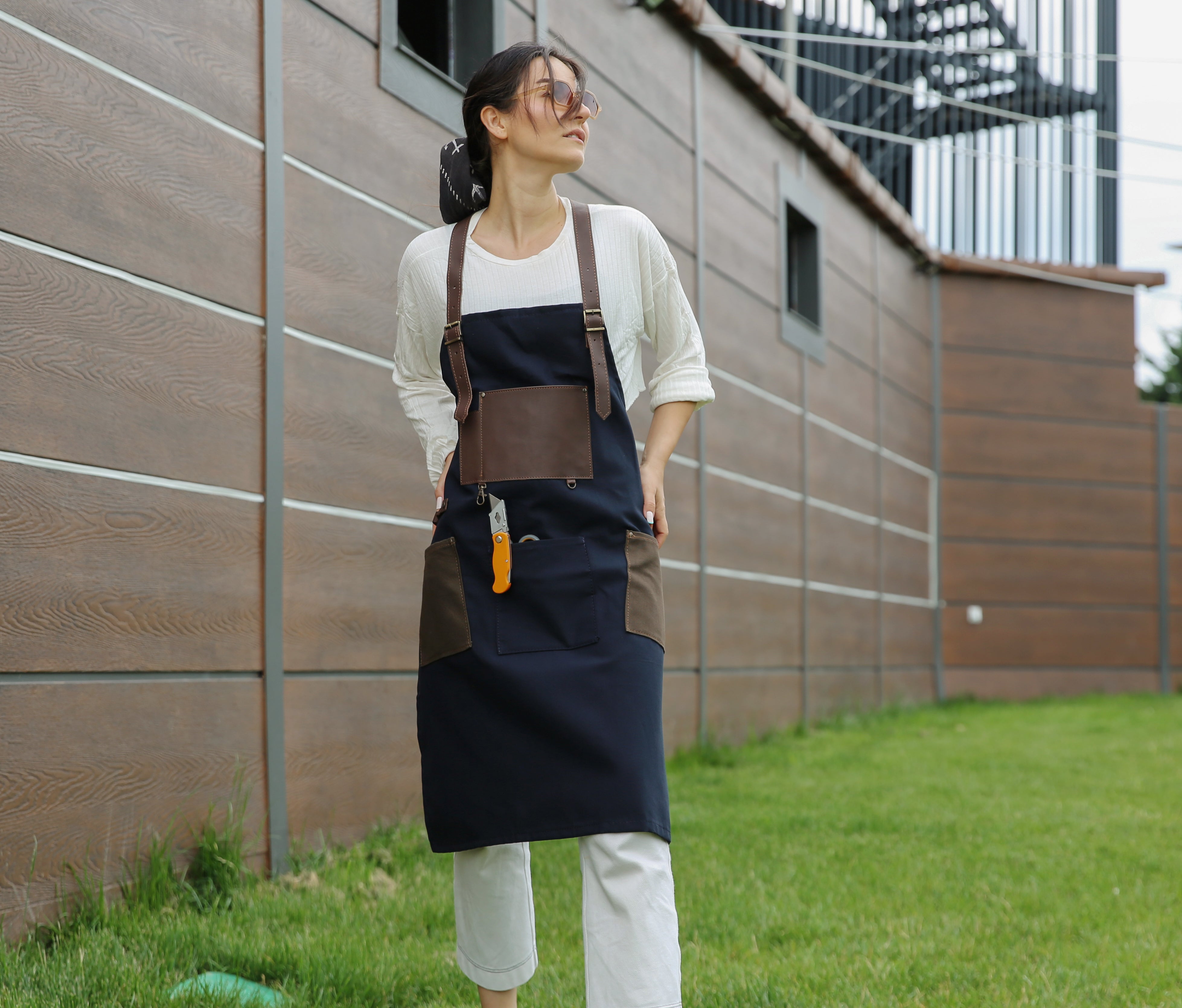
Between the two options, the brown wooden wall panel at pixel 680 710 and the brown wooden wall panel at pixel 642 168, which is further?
the brown wooden wall panel at pixel 680 710

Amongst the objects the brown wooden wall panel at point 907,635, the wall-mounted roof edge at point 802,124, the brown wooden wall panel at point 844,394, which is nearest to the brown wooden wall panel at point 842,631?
the brown wooden wall panel at point 907,635

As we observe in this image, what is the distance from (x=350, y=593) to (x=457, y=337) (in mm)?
1856

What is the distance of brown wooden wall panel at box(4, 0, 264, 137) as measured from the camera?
2742 millimetres

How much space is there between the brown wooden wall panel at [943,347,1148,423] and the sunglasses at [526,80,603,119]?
8586mm

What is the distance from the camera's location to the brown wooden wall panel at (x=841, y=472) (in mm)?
7707

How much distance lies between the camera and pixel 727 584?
21.3 feet

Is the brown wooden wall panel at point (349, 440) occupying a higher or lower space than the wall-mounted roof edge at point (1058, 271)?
lower

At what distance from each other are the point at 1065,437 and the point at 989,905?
7913 mm

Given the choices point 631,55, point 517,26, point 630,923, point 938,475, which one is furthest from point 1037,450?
point 630,923

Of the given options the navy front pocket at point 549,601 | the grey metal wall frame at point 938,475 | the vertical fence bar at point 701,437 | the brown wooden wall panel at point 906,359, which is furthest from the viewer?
the grey metal wall frame at point 938,475

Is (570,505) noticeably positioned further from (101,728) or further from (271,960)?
(101,728)

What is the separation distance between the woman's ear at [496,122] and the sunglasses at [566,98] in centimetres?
6

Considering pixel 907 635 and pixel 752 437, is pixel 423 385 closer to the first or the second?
pixel 752 437

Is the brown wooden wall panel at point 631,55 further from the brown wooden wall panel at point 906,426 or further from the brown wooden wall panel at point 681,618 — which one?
the brown wooden wall panel at point 906,426
